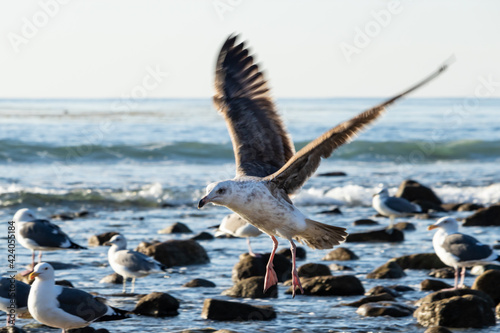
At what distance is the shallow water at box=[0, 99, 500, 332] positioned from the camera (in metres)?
8.37

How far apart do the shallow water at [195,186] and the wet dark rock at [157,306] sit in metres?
0.13

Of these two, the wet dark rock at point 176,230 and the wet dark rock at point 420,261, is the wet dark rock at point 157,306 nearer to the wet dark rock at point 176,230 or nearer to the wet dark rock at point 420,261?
the wet dark rock at point 420,261

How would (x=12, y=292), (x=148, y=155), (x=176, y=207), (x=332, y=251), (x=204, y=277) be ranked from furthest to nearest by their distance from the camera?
(x=148, y=155) < (x=176, y=207) < (x=332, y=251) < (x=204, y=277) < (x=12, y=292)

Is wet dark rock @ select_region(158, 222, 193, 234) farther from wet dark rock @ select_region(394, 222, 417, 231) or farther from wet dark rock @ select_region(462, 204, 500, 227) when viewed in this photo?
wet dark rock @ select_region(462, 204, 500, 227)

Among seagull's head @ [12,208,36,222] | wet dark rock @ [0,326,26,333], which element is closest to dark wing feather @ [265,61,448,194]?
wet dark rock @ [0,326,26,333]

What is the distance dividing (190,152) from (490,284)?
2131 centimetres

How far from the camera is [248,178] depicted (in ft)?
21.9

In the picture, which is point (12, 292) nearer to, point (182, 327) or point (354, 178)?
point (182, 327)

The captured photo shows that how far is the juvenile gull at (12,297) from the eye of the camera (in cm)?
713

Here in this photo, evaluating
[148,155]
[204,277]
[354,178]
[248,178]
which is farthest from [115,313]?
[148,155]

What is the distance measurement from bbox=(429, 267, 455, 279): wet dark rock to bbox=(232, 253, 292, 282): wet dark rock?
1898 millimetres

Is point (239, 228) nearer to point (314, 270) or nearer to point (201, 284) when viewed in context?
point (314, 270)

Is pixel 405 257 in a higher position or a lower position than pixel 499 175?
Result: lower

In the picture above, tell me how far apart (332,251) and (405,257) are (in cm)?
114
